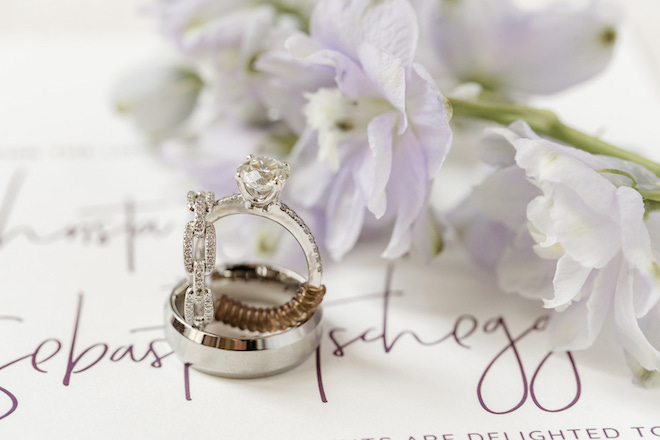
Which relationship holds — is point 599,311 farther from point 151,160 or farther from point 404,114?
point 151,160

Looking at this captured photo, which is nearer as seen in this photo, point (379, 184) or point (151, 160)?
point (379, 184)

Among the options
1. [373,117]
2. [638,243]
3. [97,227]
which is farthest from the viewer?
[97,227]

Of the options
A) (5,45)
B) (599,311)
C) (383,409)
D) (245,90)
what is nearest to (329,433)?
(383,409)

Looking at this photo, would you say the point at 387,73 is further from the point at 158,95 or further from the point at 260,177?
the point at 158,95

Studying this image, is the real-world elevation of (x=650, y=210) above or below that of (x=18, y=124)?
above

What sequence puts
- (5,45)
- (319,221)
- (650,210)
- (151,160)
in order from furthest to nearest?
(5,45), (151,160), (319,221), (650,210)

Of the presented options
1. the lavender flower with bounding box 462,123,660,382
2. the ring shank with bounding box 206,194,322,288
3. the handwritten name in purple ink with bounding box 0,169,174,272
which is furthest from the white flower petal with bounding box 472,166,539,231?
the handwritten name in purple ink with bounding box 0,169,174,272

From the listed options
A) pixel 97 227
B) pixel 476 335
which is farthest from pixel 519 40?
pixel 97 227
